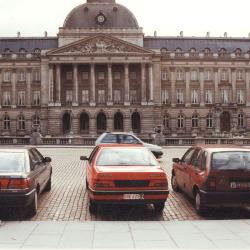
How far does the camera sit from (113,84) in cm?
7988

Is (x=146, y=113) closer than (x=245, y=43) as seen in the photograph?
Yes

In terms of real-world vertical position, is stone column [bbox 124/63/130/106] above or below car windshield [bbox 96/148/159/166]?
above

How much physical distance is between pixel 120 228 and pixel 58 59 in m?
68.4

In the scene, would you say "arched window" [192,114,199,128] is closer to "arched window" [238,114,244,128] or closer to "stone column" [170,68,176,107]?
"stone column" [170,68,176,107]

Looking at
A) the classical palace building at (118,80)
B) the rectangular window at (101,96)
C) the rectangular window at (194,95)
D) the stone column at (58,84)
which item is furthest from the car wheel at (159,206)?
the rectangular window at (194,95)

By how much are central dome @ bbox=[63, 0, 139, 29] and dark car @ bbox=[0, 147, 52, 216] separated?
66505 millimetres

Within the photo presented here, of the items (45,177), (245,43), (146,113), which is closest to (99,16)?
(146,113)

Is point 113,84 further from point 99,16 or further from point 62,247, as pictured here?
point 62,247

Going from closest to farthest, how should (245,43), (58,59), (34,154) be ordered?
(34,154)
(58,59)
(245,43)

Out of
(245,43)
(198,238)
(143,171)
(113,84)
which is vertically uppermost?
(245,43)

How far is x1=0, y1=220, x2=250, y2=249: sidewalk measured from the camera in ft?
28.8

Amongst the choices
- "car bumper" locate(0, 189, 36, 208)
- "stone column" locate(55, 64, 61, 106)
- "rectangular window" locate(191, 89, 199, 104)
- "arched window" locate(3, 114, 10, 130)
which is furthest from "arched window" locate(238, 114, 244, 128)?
"car bumper" locate(0, 189, 36, 208)

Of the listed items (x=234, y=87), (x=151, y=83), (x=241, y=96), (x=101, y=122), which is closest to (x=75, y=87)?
(x=101, y=122)

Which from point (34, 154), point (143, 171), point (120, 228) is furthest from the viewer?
point (34, 154)
